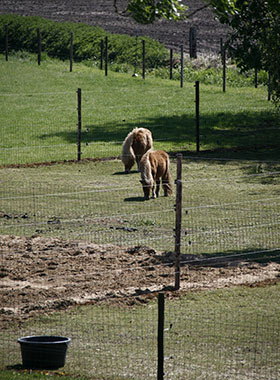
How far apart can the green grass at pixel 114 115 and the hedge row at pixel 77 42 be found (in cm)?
238

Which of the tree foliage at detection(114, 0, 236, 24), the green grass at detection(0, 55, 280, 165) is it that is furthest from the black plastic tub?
the green grass at detection(0, 55, 280, 165)

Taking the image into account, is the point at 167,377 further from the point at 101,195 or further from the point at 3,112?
the point at 3,112

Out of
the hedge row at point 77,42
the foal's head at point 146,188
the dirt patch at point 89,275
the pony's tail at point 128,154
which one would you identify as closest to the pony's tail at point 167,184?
the foal's head at point 146,188

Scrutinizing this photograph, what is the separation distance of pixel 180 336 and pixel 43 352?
1957mm

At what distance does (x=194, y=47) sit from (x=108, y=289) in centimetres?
3864

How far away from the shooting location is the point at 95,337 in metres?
10.1

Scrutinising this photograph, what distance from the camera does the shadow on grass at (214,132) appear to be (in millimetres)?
29062

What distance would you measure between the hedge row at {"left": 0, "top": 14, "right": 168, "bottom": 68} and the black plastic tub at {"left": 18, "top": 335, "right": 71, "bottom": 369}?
125ft

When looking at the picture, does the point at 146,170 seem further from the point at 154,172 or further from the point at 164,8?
the point at 164,8

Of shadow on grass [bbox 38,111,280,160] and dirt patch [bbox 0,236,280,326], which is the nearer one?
dirt patch [bbox 0,236,280,326]

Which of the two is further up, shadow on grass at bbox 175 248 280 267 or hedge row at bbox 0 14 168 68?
hedge row at bbox 0 14 168 68

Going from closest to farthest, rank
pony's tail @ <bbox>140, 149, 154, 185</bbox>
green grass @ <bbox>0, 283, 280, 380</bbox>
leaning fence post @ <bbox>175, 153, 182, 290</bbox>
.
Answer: green grass @ <bbox>0, 283, 280, 380</bbox> < leaning fence post @ <bbox>175, 153, 182, 290</bbox> < pony's tail @ <bbox>140, 149, 154, 185</bbox>

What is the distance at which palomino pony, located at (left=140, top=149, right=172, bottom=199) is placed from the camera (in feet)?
64.3

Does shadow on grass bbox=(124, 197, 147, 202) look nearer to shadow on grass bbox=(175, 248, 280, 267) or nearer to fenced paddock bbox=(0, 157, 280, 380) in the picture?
fenced paddock bbox=(0, 157, 280, 380)
